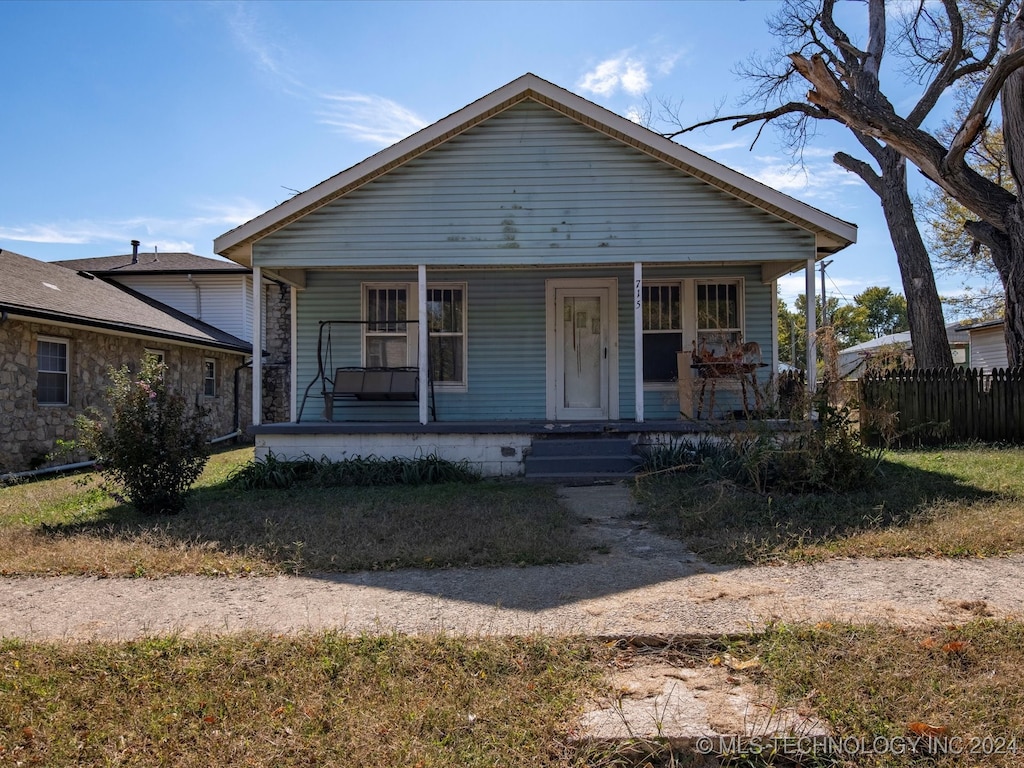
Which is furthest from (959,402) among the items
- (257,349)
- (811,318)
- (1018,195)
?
(257,349)

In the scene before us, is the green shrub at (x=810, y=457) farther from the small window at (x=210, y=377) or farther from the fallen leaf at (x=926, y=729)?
the small window at (x=210, y=377)

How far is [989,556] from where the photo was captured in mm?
5133

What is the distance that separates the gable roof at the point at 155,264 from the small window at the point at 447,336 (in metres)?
9.19

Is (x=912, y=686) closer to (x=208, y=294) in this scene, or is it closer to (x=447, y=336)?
(x=447, y=336)

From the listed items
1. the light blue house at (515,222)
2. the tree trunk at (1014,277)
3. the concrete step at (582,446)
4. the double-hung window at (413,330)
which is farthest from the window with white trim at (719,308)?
the tree trunk at (1014,277)

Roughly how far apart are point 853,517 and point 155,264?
20826 millimetres

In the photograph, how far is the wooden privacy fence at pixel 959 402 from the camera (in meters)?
12.5

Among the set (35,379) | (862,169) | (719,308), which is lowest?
(35,379)

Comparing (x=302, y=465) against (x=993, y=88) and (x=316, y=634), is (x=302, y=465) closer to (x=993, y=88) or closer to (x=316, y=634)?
(x=316, y=634)

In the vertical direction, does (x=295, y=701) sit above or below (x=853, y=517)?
below

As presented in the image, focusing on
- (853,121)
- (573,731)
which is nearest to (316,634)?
(573,731)

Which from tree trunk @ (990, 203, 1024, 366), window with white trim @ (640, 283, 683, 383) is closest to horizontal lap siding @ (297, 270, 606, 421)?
window with white trim @ (640, 283, 683, 383)

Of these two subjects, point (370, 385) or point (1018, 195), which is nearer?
point (370, 385)

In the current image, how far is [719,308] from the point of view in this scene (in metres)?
11.6
